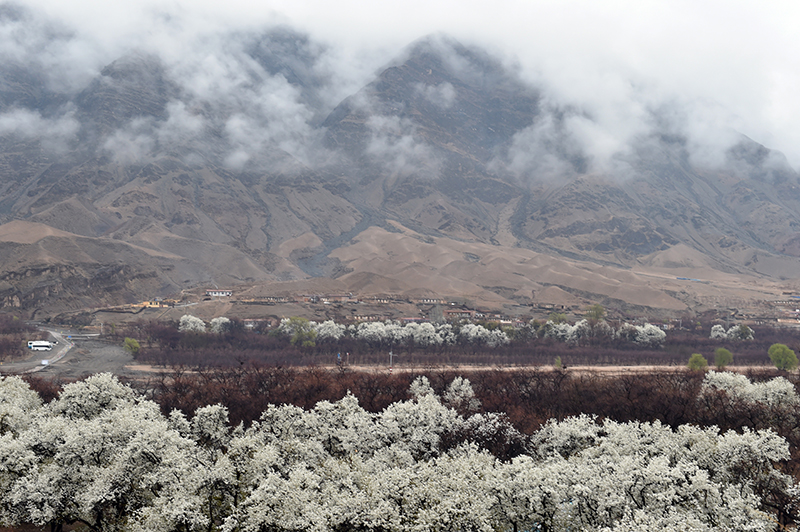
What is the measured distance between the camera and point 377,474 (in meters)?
39.8

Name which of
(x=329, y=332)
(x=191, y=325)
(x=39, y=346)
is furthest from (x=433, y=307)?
(x=39, y=346)

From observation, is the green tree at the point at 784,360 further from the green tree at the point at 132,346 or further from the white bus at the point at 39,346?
the white bus at the point at 39,346

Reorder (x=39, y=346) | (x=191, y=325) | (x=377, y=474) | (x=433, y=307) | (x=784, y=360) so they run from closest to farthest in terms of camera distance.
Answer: (x=377, y=474) < (x=784, y=360) < (x=39, y=346) < (x=191, y=325) < (x=433, y=307)

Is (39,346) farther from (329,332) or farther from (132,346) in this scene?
(329,332)

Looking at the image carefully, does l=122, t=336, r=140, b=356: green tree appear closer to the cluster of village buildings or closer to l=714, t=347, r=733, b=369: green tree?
the cluster of village buildings

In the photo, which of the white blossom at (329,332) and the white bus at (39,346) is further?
the white blossom at (329,332)

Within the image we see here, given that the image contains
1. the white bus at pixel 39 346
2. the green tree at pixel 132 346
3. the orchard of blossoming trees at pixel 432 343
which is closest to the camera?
the orchard of blossoming trees at pixel 432 343

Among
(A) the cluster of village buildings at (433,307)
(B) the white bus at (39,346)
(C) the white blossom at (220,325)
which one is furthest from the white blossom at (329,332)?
(B) the white bus at (39,346)

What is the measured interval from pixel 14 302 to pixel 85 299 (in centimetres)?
1750

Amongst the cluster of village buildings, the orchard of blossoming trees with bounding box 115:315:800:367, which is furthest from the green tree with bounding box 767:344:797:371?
the cluster of village buildings

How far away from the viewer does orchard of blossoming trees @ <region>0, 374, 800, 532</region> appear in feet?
114

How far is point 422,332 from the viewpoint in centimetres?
13138

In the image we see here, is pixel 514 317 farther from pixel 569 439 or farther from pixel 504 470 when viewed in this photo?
pixel 504 470

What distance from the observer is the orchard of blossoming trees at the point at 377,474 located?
1367 inches
